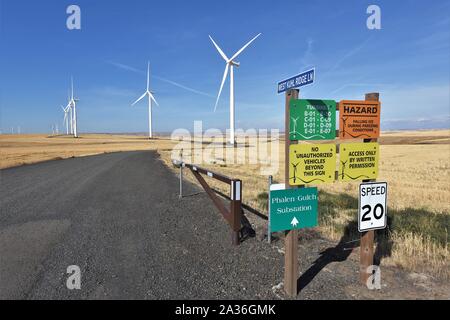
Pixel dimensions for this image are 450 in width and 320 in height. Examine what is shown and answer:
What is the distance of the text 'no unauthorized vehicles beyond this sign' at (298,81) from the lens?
136 inches

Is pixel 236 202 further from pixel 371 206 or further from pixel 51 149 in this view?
pixel 51 149

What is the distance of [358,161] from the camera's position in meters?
4.22

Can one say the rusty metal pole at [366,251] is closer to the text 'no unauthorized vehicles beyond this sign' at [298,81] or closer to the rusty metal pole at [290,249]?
the rusty metal pole at [290,249]

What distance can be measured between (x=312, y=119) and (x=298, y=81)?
54cm

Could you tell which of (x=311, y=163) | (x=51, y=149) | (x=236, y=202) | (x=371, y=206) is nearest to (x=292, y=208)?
(x=311, y=163)

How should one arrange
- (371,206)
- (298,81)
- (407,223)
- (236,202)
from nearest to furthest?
(298,81) → (371,206) → (236,202) → (407,223)

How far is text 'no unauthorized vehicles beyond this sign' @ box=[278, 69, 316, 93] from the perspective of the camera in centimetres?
346

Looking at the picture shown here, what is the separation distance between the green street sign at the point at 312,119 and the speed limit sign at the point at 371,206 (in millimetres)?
903

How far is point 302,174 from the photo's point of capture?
3.91 m

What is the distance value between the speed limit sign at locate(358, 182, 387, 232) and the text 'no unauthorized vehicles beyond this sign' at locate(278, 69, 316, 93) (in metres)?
1.65

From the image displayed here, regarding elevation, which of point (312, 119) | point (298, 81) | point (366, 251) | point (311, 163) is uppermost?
point (298, 81)

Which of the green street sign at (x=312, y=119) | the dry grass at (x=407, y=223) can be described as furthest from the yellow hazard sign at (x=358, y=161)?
the dry grass at (x=407, y=223)
